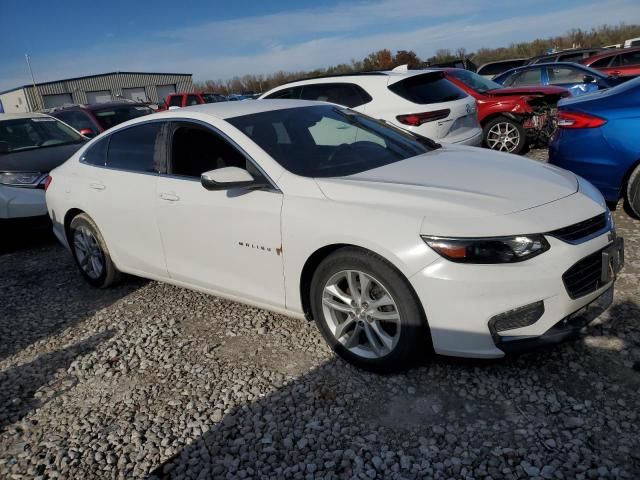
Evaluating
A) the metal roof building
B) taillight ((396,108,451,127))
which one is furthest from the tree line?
taillight ((396,108,451,127))

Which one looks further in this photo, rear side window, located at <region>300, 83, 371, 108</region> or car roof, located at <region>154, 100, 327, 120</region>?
rear side window, located at <region>300, 83, 371, 108</region>

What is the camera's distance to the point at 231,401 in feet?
9.89

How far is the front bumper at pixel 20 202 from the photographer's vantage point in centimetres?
621

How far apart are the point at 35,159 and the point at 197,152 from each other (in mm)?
4118

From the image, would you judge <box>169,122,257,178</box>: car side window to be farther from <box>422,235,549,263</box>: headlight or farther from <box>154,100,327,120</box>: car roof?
<box>422,235,549,263</box>: headlight

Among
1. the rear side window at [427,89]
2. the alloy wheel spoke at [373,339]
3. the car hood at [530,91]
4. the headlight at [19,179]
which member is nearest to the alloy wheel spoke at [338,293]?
the alloy wheel spoke at [373,339]

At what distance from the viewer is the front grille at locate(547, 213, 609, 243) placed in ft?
8.68

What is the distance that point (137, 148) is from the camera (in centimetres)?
426

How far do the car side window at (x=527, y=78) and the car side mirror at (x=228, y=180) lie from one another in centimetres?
1005

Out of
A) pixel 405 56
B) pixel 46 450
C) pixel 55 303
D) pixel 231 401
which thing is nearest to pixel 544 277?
pixel 231 401

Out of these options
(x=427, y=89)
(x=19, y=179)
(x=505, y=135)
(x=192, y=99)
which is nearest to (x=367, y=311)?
(x=427, y=89)

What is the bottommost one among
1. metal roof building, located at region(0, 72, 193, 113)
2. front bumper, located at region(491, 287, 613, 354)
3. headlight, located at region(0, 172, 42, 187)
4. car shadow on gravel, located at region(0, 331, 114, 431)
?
car shadow on gravel, located at region(0, 331, 114, 431)

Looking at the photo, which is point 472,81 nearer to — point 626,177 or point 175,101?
point 626,177

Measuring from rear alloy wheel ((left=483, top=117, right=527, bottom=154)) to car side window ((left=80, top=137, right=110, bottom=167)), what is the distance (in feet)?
19.9
